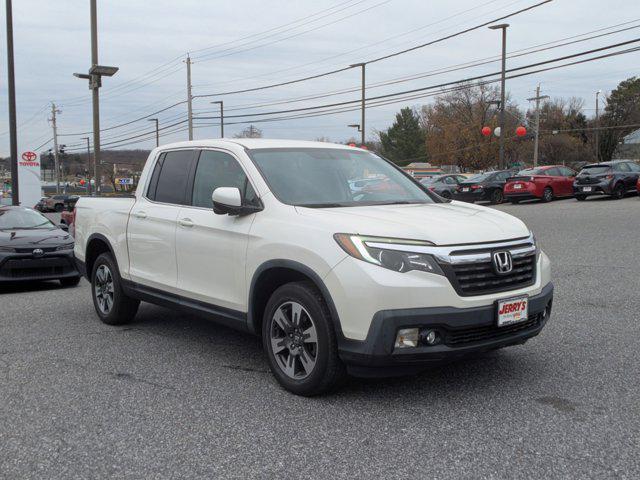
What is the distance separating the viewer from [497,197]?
29.0 m

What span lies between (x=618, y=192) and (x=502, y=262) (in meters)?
23.5

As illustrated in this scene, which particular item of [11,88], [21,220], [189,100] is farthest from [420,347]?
[189,100]

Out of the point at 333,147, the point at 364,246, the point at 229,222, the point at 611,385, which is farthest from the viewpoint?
the point at 333,147

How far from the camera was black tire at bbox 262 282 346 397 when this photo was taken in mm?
4039

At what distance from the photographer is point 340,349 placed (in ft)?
13.0

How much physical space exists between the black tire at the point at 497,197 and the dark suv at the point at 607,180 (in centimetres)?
396

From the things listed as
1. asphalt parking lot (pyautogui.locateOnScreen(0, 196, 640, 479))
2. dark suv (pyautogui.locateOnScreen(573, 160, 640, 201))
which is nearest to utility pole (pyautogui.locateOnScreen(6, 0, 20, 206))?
asphalt parking lot (pyautogui.locateOnScreen(0, 196, 640, 479))

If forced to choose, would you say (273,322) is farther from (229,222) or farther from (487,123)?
(487,123)

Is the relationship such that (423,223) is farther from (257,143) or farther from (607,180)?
(607,180)

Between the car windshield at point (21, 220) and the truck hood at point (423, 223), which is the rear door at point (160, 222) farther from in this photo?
the car windshield at point (21, 220)

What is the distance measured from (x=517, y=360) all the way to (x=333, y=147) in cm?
237

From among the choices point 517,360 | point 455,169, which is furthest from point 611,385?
point 455,169

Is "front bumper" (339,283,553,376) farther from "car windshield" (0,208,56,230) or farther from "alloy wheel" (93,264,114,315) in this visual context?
"car windshield" (0,208,56,230)

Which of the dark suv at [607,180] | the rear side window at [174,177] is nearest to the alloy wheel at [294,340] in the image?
the rear side window at [174,177]
